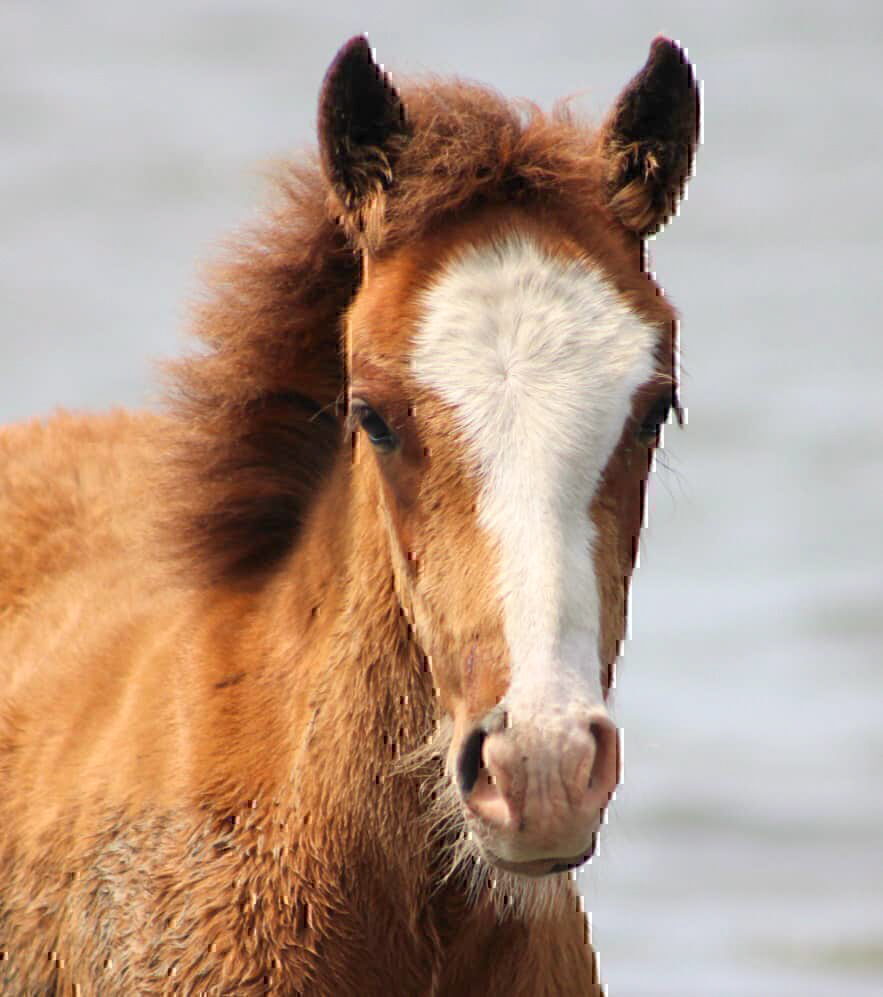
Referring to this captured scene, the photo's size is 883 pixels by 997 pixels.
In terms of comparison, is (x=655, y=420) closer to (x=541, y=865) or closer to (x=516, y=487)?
(x=516, y=487)

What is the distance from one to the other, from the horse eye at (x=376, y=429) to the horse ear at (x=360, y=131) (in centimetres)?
47

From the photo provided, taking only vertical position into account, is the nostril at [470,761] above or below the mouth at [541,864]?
above

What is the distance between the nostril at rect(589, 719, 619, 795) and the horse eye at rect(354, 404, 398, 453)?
75 centimetres

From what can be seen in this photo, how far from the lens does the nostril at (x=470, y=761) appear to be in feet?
12.0

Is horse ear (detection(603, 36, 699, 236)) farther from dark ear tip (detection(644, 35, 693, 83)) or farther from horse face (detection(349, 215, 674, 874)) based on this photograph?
horse face (detection(349, 215, 674, 874))

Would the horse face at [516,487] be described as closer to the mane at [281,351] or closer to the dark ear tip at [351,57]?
the mane at [281,351]

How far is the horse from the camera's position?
374 cm

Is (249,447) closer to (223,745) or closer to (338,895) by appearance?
(223,745)

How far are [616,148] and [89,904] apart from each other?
77.7 inches

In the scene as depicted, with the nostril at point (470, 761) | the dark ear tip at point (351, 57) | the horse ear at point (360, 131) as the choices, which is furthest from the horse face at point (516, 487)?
the dark ear tip at point (351, 57)

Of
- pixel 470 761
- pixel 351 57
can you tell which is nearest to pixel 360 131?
pixel 351 57

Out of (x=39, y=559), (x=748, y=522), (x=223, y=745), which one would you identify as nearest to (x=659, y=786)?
(x=748, y=522)

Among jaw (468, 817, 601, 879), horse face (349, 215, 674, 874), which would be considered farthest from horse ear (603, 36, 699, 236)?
jaw (468, 817, 601, 879)

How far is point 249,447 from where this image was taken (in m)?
4.72
